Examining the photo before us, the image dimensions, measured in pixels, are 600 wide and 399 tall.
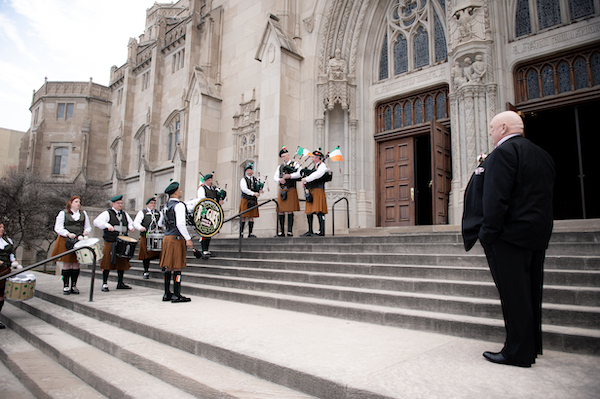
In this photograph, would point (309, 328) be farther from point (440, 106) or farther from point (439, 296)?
point (440, 106)

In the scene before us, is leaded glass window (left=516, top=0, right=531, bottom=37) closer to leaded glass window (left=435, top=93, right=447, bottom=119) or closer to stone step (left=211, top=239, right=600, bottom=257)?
leaded glass window (left=435, top=93, right=447, bottom=119)

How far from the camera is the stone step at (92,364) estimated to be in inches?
125

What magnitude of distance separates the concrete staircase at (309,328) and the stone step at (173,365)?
0.05 ft

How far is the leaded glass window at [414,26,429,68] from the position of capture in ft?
39.3

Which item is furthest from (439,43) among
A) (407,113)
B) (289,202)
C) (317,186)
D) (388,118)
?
(289,202)

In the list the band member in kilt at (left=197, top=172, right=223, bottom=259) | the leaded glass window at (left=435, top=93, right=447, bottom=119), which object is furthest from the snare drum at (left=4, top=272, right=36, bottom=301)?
the leaded glass window at (left=435, top=93, right=447, bottom=119)

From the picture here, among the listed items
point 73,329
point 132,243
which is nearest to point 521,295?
point 73,329

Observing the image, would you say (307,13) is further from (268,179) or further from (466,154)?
(466,154)

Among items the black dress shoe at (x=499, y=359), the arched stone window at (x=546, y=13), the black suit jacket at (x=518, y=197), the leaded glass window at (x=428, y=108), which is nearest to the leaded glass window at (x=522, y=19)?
the arched stone window at (x=546, y=13)

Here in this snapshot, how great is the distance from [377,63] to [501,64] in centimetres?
454

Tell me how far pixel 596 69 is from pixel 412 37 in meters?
5.30

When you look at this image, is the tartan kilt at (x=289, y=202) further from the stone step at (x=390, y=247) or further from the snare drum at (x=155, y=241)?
the snare drum at (x=155, y=241)

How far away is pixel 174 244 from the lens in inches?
245

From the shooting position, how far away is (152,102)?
25.6 meters
